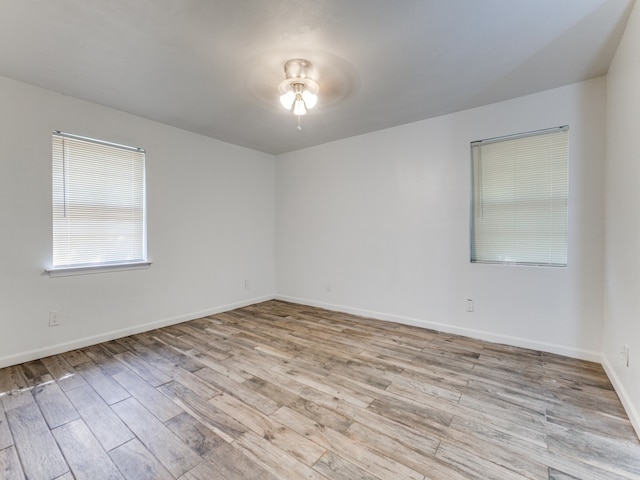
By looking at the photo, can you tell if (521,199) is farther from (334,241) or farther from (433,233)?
(334,241)

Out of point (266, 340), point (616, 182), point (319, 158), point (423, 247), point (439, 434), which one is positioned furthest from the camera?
point (319, 158)

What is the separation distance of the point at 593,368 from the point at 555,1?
8.89 feet

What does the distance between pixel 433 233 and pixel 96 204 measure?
368 centimetres

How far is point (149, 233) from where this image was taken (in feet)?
10.9

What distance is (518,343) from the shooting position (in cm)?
280

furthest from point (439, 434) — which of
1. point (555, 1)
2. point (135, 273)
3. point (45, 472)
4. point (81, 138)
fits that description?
point (81, 138)

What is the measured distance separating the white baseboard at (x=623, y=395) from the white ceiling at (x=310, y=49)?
2.37 m

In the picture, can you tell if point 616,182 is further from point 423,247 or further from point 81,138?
point 81,138

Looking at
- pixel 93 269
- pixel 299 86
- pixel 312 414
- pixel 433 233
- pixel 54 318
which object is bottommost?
pixel 312 414

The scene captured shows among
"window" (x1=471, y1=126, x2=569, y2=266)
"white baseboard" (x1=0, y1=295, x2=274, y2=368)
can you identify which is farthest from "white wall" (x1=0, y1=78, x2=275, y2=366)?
"window" (x1=471, y1=126, x2=569, y2=266)

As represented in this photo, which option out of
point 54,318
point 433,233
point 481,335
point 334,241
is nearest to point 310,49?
point 433,233

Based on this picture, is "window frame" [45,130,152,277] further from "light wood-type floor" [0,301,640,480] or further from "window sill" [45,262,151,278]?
"light wood-type floor" [0,301,640,480]

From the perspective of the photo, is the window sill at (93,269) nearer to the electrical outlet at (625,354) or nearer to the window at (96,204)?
the window at (96,204)

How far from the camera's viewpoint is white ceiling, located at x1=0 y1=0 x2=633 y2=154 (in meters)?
1.68
